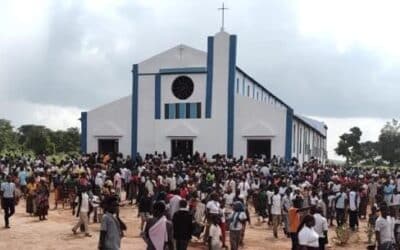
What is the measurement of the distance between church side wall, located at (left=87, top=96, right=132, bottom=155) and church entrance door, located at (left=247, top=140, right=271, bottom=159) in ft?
23.2

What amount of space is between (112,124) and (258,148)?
8.72 meters

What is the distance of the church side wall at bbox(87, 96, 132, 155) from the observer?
37438 millimetres

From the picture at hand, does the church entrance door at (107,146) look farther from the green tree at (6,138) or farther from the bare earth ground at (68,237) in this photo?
the bare earth ground at (68,237)

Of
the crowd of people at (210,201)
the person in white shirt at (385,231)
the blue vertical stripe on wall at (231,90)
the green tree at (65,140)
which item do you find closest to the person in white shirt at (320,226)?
the crowd of people at (210,201)

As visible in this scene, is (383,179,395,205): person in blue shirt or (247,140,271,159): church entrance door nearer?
(383,179,395,205): person in blue shirt

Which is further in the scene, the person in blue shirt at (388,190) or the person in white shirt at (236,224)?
the person in blue shirt at (388,190)

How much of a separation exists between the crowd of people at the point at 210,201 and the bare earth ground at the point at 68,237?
319mm

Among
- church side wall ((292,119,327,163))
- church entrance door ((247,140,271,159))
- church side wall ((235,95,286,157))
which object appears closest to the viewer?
church side wall ((235,95,286,157))

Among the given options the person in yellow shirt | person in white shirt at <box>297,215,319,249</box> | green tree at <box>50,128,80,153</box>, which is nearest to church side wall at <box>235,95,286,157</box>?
the person in yellow shirt

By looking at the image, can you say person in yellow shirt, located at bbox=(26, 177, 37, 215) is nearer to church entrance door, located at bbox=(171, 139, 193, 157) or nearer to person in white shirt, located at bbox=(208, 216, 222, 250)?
person in white shirt, located at bbox=(208, 216, 222, 250)

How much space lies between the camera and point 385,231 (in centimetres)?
1136

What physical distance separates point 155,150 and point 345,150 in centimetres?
2931

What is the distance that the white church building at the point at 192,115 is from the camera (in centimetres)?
3512

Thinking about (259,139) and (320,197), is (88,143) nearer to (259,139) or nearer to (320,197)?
(259,139)
